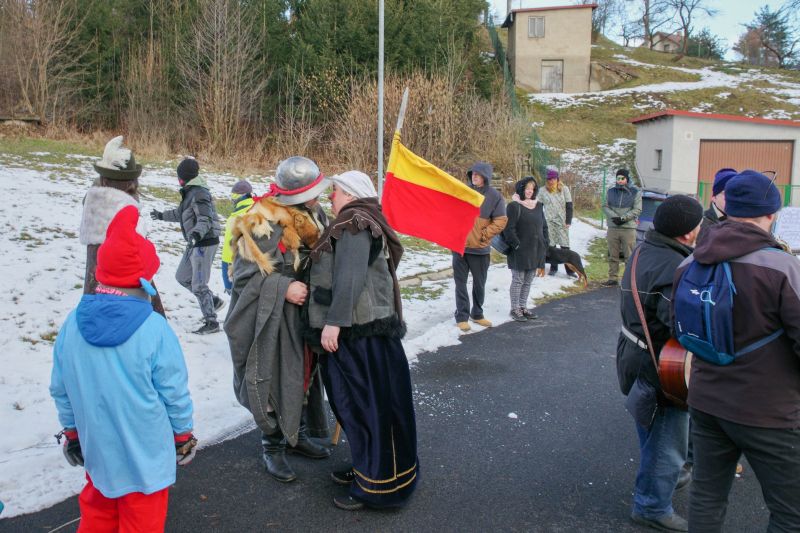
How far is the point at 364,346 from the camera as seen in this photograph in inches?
148

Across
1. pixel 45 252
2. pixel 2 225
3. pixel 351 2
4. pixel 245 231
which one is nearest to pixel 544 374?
pixel 245 231

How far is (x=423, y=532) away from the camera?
3.54 meters

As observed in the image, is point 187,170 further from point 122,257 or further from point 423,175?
point 122,257

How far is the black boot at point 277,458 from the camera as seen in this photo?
4066 millimetres

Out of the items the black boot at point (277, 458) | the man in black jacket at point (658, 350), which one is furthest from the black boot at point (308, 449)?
the man in black jacket at point (658, 350)

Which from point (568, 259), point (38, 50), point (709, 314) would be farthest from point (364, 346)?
point (38, 50)

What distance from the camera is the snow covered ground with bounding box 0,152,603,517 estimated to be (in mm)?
4137

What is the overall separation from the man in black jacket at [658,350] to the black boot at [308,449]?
197 cm

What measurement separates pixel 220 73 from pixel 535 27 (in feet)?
92.2

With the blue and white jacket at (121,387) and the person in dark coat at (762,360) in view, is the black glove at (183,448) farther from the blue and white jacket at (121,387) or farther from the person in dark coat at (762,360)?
the person in dark coat at (762,360)

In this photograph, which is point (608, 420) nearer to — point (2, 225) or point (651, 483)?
point (651, 483)

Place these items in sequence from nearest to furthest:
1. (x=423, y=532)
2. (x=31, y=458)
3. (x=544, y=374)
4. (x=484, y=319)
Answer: (x=423, y=532), (x=31, y=458), (x=544, y=374), (x=484, y=319)

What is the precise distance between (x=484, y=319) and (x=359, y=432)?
4659 mm

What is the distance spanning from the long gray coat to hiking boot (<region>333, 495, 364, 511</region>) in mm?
423
